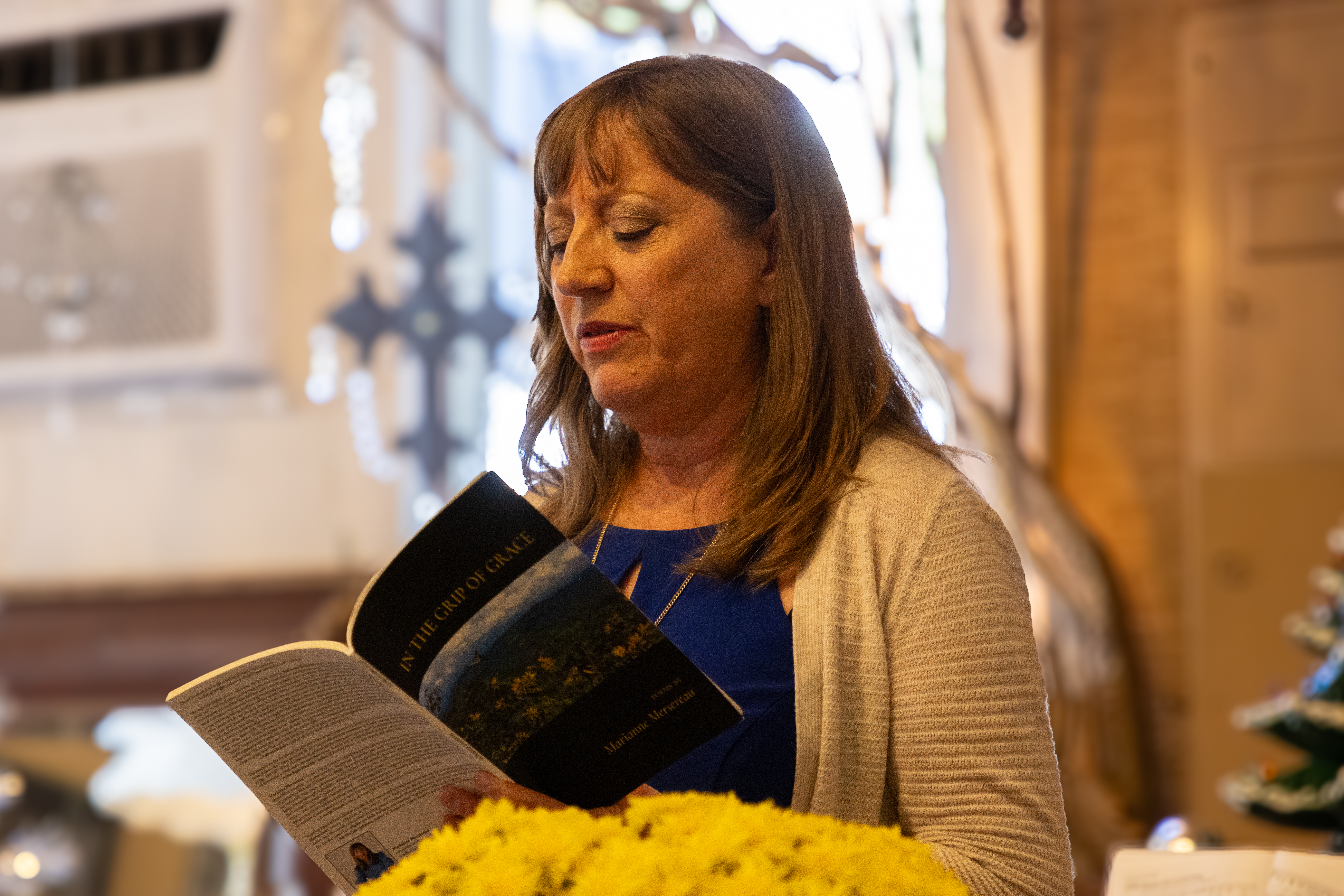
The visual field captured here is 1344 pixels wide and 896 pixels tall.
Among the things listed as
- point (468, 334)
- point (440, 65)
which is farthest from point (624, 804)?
point (440, 65)

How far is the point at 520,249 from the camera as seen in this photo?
377 centimetres

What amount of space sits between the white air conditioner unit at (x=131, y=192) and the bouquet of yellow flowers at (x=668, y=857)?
3.20m

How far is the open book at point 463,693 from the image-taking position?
99cm

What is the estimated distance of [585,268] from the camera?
1.25 m

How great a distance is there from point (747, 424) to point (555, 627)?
0.37 m

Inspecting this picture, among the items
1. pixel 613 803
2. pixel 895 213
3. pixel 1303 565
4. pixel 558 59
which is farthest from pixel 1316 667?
pixel 613 803

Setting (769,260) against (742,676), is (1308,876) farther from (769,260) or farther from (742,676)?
(769,260)

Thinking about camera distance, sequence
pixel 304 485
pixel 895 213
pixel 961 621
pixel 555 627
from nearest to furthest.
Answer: pixel 555 627
pixel 961 621
pixel 895 213
pixel 304 485

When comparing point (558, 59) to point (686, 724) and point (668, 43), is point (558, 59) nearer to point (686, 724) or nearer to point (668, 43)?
point (668, 43)

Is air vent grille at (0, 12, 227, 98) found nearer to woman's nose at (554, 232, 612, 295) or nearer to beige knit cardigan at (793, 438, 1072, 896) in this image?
woman's nose at (554, 232, 612, 295)

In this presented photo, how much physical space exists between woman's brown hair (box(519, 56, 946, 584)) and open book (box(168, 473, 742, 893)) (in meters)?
0.22

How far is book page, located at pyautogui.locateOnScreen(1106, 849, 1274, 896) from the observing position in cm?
119

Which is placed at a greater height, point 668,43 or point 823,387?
point 668,43

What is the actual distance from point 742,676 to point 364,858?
332 millimetres
